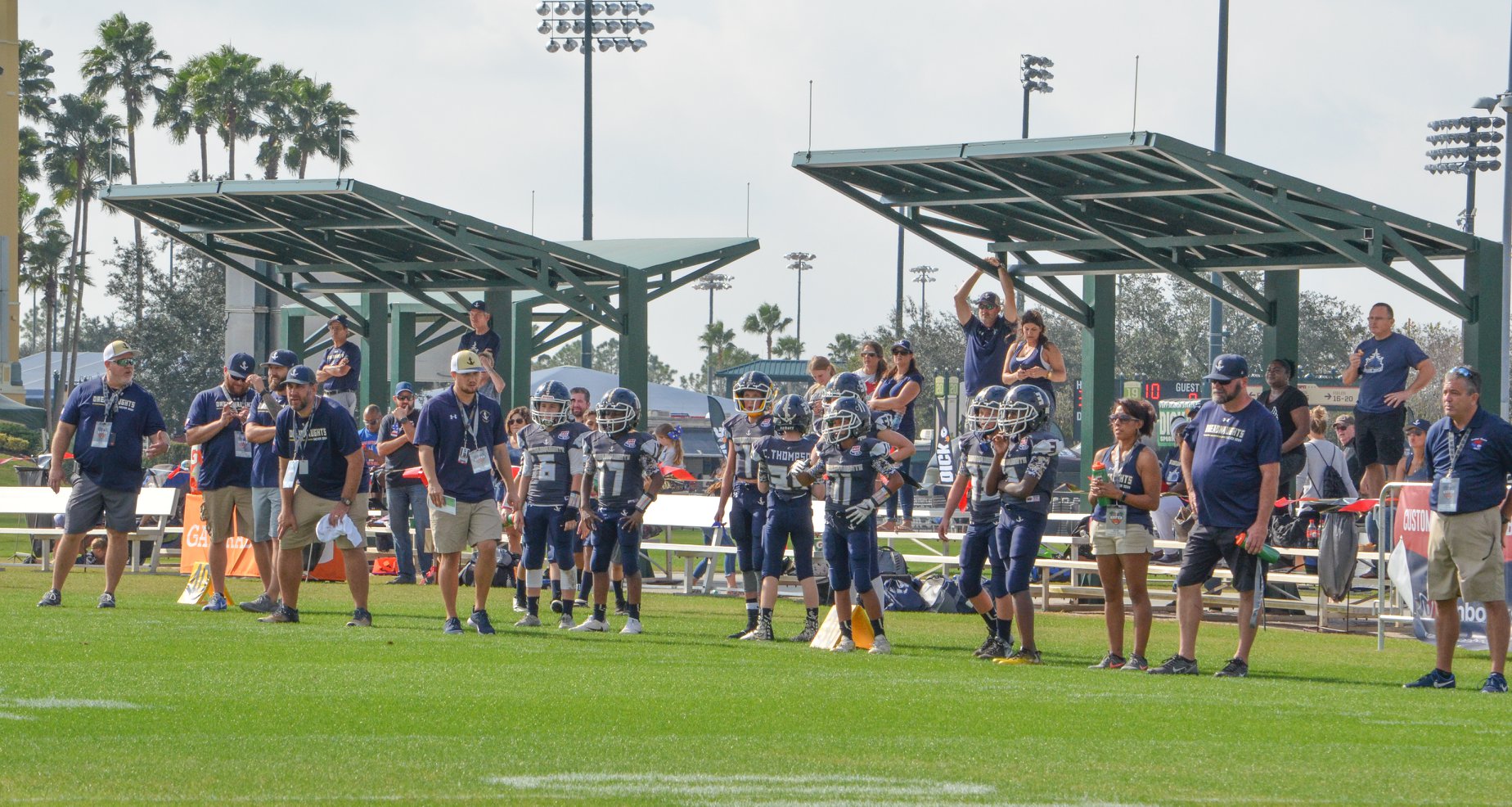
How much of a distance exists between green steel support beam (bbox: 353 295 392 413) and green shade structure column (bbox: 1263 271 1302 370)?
12.1 meters

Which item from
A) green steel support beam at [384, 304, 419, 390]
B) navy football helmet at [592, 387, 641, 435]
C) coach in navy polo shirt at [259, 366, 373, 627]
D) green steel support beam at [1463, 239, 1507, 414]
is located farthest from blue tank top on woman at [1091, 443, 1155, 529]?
green steel support beam at [384, 304, 419, 390]

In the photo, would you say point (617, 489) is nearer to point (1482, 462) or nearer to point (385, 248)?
point (1482, 462)

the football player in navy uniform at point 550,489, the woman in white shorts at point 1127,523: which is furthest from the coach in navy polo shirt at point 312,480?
the woman in white shorts at point 1127,523

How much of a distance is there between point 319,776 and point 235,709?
193 cm

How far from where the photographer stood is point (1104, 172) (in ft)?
57.0

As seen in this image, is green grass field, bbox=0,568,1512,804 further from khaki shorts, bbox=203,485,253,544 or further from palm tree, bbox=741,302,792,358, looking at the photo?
palm tree, bbox=741,302,792,358

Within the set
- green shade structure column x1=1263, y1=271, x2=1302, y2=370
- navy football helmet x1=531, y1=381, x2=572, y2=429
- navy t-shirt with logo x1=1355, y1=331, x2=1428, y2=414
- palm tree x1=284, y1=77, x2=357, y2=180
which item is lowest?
navy football helmet x1=531, y1=381, x2=572, y2=429

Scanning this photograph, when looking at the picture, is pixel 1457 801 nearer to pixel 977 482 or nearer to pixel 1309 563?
pixel 977 482

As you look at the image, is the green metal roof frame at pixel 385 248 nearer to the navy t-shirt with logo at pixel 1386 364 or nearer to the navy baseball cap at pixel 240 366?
the navy baseball cap at pixel 240 366

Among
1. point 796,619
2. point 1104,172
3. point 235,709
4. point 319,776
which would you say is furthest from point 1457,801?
point 1104,172

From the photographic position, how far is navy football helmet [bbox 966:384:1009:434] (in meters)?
12.1

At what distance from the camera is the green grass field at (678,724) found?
256 inches

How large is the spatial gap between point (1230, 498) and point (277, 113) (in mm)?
57778

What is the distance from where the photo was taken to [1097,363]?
20781 mm
